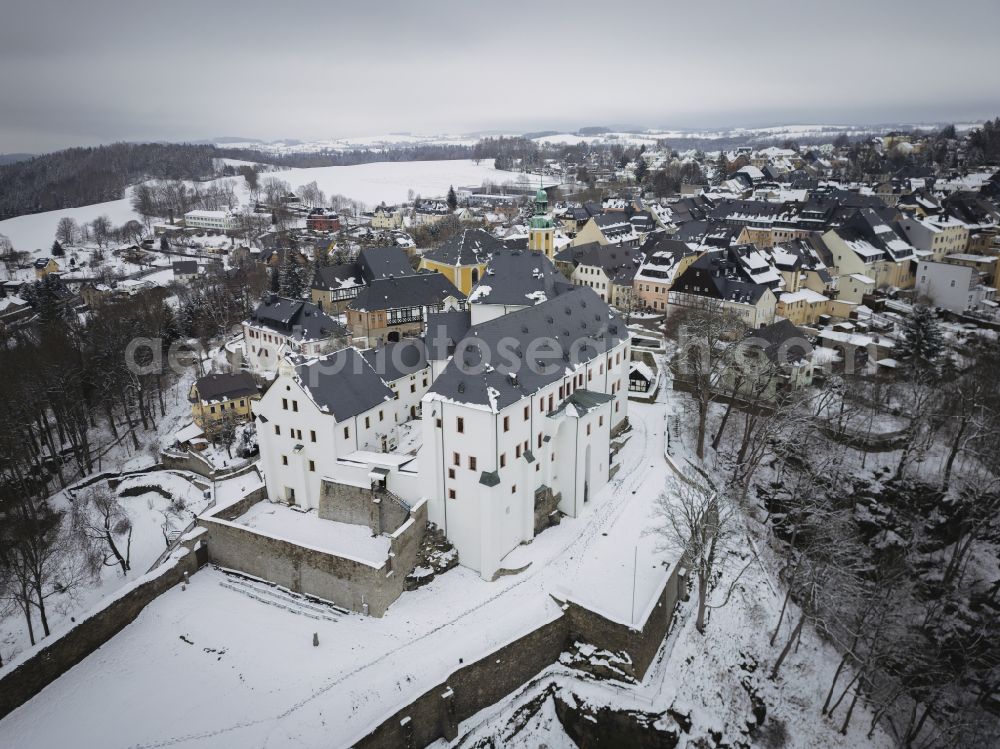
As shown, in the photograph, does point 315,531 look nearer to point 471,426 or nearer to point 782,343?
point 471,426

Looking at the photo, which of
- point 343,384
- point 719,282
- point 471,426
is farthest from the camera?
point 719,282

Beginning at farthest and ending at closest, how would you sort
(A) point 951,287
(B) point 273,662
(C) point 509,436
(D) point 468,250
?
(D) point 468,250, (A) point 951,287, (C) point 509,436, (B) point 273,662

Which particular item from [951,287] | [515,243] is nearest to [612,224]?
[515,243]

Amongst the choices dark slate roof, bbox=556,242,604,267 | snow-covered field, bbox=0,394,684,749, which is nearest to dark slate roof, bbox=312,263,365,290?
dark slate roof, bbox=556,242,604,267

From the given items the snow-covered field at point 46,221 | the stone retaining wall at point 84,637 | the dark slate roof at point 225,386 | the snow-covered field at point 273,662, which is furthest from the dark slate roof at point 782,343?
the snow-covered field at point 46,221

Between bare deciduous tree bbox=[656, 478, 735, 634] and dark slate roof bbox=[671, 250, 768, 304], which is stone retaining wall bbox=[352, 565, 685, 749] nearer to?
bare deciduous tree bbox=[656, 478, 735, 634]

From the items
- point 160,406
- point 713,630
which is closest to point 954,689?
point 713,630
